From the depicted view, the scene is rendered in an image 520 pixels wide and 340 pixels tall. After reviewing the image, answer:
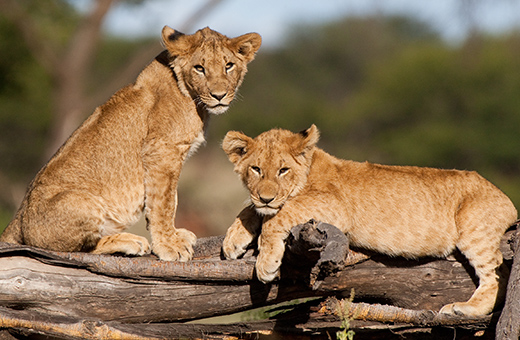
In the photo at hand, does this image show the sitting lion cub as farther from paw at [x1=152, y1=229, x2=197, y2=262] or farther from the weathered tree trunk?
the weathered tree trunk

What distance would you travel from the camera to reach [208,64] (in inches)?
213

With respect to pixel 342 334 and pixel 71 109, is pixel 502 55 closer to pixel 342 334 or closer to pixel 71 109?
pixel 71 109

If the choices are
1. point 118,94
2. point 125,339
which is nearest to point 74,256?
point 125,339

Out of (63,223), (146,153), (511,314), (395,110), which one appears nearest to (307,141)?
(146,153)

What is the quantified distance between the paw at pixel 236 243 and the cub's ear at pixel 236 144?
19.7 inches

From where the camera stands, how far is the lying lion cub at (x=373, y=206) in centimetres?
474

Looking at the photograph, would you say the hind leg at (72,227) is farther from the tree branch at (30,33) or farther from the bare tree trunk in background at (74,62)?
the tree branch at (30,33)

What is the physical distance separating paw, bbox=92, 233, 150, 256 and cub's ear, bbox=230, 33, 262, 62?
1.65 m

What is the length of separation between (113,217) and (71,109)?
12.0 metres

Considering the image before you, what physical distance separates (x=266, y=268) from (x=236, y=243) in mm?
479

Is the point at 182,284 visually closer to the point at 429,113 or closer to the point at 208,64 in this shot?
the point at 208,64

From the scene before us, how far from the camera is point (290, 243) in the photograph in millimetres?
4332

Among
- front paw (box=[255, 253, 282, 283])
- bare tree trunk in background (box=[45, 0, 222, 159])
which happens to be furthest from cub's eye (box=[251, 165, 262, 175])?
bare tree trunk in background (box=[45, 0, 222, 159])

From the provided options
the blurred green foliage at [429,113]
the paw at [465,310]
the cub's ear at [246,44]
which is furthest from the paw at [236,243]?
the blurred green foliage at [429,113]
